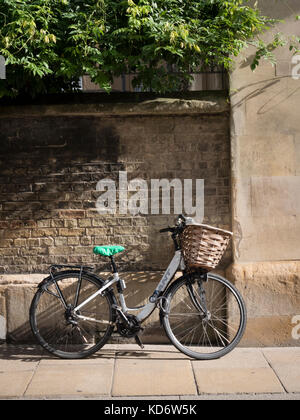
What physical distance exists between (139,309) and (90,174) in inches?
59.5

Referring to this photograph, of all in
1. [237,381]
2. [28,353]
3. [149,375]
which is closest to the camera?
[237,381]

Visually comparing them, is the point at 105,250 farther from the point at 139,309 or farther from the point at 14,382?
the point at 14,382

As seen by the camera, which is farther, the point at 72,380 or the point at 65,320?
the point at 65,320

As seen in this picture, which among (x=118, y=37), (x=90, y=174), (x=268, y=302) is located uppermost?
(x=118, y=37)

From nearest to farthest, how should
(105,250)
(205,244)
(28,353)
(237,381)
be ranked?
(237,381), (205,244), (105,250), (28,353)

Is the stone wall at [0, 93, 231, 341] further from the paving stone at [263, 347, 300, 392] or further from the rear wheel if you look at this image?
the paving stone at [263, 347, 300, 392]

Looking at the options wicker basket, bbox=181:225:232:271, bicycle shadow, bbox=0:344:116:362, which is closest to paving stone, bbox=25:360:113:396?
bicycle shadow, bbox=0:344:116:362

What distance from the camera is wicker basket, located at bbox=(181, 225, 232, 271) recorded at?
4.40m

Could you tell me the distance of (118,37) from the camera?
4.77 m

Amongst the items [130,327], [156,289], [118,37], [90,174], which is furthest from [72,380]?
[118,37]

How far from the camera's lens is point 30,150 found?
17.1 feet

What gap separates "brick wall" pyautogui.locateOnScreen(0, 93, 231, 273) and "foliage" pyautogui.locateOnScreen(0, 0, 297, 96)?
45cm

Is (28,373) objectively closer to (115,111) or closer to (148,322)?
(148,322)

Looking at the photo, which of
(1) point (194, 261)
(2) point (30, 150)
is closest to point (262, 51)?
(1) point (194, 261)
